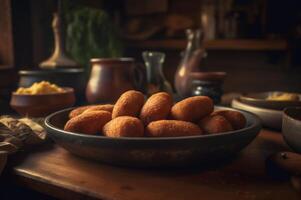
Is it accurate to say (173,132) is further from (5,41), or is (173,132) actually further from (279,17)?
(279,17)

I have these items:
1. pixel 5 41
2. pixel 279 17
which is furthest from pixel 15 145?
pixel 279 17

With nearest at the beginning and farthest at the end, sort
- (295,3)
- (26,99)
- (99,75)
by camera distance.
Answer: (26,99) → (99,75) → (295,3)

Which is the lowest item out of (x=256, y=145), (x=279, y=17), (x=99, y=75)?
(x=256, y=145)

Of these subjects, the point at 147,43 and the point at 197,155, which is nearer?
the point at 197,155

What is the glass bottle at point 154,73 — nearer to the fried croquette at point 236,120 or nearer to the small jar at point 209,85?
the small jar at point 209,85

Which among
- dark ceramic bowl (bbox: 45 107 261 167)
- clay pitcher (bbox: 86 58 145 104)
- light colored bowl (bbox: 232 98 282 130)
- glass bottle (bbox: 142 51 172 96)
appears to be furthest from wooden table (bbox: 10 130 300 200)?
glass bottle (bbox: 142 51 172 96)

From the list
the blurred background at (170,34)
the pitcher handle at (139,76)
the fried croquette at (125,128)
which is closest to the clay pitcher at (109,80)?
the pitcher handle at (139,76)

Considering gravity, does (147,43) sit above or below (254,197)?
above

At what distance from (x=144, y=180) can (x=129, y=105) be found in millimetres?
161

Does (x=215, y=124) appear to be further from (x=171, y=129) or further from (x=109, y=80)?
(x=109, y=80)

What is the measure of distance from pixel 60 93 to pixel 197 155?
525 millimetres

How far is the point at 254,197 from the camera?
454 millimetres

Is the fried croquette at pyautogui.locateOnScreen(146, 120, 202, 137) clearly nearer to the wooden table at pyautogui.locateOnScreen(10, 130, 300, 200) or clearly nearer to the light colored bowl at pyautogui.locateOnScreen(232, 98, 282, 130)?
the wooden table at pyautogui.locateOnScreen(10, 130, 300, 200)

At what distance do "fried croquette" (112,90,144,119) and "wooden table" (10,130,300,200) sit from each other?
0.10 meters
